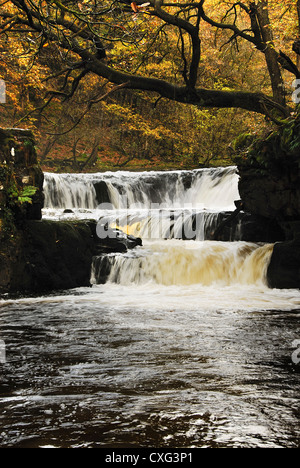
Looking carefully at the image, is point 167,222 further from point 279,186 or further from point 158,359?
point 158,359

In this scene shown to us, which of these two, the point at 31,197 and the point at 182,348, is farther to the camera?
the point at 31,197

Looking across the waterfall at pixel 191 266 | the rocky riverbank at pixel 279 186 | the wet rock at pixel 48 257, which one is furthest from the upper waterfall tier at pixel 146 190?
the wet rock at pixel 48 257

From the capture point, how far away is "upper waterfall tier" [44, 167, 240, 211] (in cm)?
1666

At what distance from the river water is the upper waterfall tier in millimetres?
5704

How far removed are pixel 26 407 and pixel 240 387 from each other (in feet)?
5.44

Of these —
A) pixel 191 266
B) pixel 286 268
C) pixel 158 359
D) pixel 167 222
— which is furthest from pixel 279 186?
pixel 158 359

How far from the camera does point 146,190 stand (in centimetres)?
1822

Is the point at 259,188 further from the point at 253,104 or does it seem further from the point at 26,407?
the point at 26,407

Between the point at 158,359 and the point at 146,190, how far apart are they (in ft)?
45.5

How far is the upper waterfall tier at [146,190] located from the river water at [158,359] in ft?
18.7

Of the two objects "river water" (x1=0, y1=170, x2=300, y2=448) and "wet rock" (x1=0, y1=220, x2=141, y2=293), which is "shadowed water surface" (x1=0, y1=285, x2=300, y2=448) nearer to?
"river water" (x1=0, y1=170, x2=300, y2=448)

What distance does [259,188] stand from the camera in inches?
456

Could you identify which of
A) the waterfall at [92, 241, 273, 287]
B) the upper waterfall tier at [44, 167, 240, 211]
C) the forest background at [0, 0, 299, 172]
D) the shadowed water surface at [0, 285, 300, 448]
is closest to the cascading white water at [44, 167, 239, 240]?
the upper waterfall tier at [44, 167, 240, 211]

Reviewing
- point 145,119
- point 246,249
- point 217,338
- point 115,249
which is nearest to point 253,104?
point 246,249
